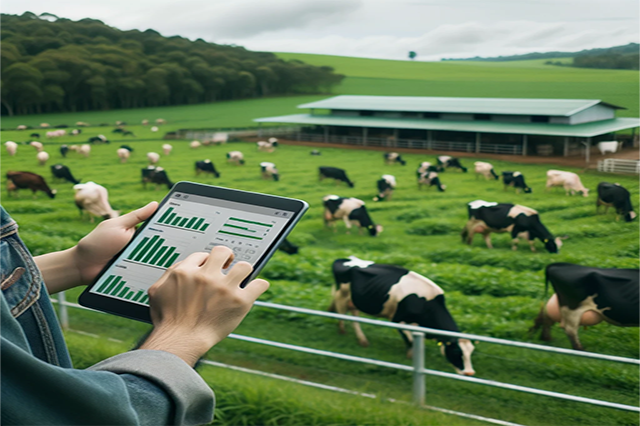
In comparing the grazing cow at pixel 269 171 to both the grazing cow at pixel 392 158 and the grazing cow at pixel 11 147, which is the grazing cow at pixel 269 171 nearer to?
the grazing cow at pixel 392 158

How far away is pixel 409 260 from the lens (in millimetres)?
4289

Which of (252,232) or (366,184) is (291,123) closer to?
(366,184)

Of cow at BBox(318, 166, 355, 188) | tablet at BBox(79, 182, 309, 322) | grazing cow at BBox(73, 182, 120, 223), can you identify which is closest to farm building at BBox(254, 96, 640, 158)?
cow at BBox(318, 166, 355, 188)

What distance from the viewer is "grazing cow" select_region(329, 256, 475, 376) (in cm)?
358

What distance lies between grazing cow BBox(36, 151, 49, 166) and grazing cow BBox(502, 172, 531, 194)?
364 centimetres

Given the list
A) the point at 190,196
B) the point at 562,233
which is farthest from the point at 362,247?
the point at 190,196

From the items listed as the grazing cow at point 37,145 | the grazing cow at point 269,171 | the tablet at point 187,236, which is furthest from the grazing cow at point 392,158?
the tablet at point 187,236

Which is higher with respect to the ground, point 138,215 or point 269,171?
point 138,215

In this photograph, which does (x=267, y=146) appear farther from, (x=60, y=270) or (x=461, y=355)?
(x=60, y=270)

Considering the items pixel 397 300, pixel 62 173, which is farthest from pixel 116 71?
pixel 397 300

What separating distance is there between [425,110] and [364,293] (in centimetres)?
140

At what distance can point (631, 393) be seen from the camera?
128 inches

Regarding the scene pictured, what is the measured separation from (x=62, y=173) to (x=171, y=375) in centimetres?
484

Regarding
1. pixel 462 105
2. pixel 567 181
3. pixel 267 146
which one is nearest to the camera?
pixel 567 181
